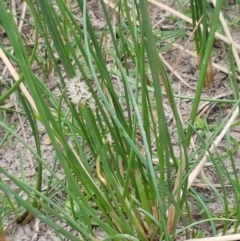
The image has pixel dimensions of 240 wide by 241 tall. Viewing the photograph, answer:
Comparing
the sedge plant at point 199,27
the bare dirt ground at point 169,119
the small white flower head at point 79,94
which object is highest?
the small white flower head at point 79,94

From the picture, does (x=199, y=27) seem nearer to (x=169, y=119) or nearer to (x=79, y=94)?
(x=169, y=119)

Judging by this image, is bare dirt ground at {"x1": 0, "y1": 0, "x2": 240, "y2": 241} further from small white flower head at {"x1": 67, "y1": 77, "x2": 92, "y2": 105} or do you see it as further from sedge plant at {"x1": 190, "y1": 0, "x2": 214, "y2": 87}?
small white flower head at {"x1": 67, "y1": 77, "x2": 92, "y2": 105}

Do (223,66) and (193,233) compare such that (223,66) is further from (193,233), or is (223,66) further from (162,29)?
(193,233)

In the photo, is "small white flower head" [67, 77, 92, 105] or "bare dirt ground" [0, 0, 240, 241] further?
"bare dirt ground" [0, 0, 240, 241]

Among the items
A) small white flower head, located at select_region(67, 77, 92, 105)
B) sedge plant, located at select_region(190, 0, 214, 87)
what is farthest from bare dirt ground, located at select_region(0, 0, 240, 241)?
small white flower head, located at select_region(67, 77, 92, 105)

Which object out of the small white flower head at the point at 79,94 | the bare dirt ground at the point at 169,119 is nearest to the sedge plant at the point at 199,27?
the bare dirt ground at the point at 169,119

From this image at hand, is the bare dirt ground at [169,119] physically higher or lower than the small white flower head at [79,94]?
lower

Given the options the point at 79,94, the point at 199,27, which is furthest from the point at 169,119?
the point at 79,94

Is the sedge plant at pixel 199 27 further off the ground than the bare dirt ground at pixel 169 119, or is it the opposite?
the sedge plant at pixel 199 27

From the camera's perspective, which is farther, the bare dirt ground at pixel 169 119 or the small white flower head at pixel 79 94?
the bare dirt ground at pixel 169 119

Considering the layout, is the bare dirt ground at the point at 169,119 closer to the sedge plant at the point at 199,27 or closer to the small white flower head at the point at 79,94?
the sedge plant at the point at 199,27

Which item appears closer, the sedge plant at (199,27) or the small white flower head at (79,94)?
the small white flower head at (79,94)
